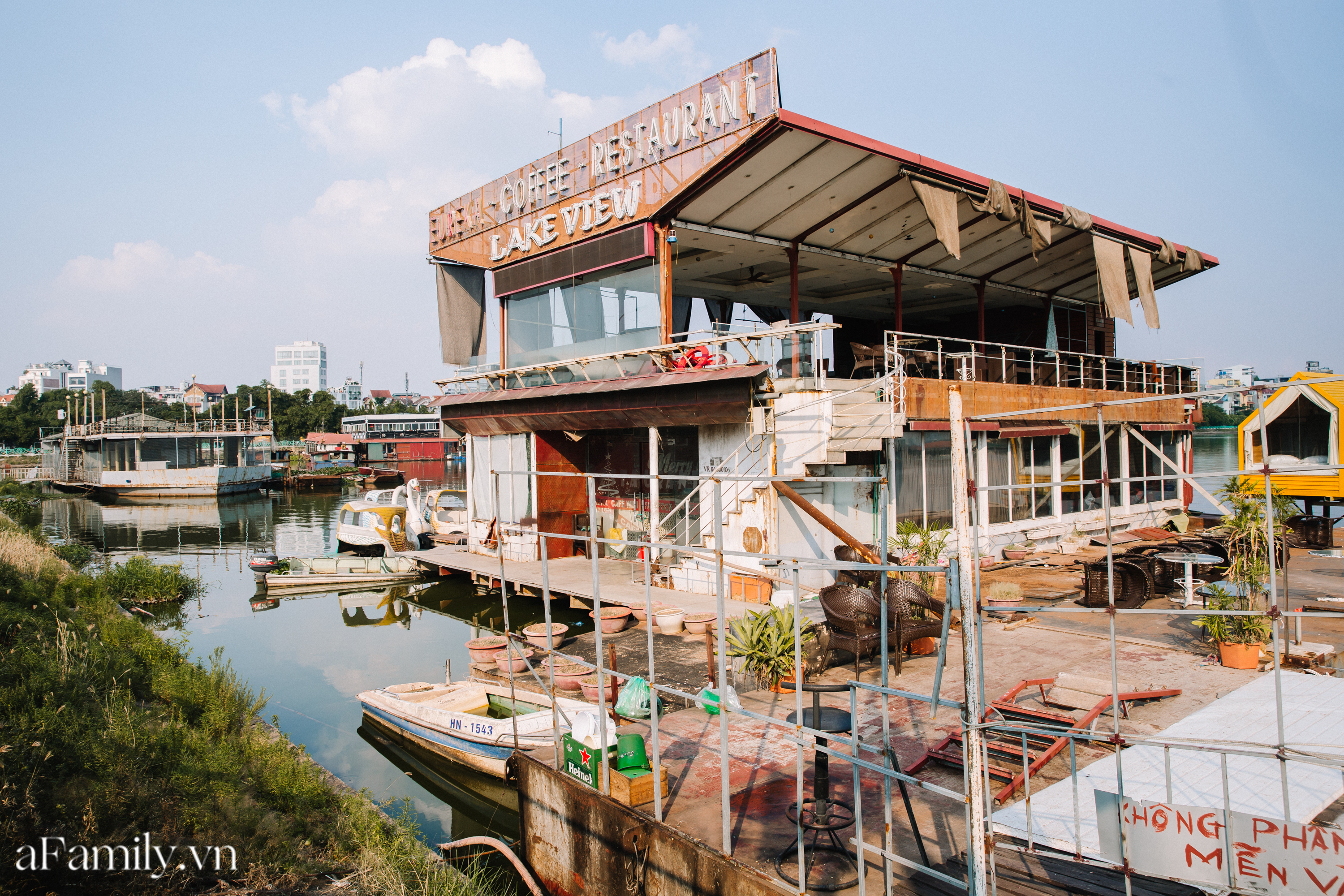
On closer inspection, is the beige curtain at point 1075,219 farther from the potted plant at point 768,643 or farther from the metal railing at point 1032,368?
the potted plant at point 768,643

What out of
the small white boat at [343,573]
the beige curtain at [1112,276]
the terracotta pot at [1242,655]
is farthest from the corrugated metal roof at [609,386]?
the beige curtain at [1112,276]

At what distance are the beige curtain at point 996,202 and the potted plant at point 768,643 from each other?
11.1 meters

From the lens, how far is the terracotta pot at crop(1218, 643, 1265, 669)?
9.42 meters

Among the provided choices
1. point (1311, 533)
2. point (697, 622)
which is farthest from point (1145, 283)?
point (697, 622)

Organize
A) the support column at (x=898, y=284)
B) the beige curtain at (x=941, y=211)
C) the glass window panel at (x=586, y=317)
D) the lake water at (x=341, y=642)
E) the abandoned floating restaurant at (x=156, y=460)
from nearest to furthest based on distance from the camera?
the lake water at (x=341, y=642) → the beige curtain at (x=941, y=211) → the glass window panel at (x=586, y=317) → the support column at (x=898, y=284) → the abandoned floating restaurant at (x=156, y=460)

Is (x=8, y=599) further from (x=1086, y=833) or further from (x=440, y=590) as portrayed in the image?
(x=1086, y=833)

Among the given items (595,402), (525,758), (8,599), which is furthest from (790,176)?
(8,599)

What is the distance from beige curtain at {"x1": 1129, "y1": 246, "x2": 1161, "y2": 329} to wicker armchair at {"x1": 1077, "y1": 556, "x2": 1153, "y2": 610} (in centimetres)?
1242

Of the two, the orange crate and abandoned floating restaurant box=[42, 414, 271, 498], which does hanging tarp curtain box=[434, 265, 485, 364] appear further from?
abandoned floating restaurant box=[42, 414, 271, 498]

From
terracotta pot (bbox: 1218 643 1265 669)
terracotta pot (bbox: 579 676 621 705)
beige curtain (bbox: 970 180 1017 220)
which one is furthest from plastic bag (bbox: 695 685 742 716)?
beige curtain (bbox: 970 180 1017 220)

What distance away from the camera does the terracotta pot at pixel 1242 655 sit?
9422mm

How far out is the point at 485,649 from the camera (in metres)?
12.2

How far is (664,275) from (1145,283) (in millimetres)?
14449

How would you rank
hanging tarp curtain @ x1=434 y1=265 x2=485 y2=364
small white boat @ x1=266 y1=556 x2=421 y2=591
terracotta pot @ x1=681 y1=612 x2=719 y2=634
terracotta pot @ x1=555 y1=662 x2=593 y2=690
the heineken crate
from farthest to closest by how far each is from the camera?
hanging tarp curtain @ x1=434 y1=265 x2=485 y2=364, small white boat @ x1=266 y1=556 x2=421 y2=591, terracotta pot @ x1=681 y1=612 x2=719 y2=634, terracotta pot @ x1=555 y1=662 x2=593 y2=690, the heineken crate
